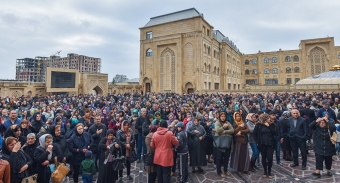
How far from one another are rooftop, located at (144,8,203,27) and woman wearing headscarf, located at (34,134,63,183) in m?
32.0

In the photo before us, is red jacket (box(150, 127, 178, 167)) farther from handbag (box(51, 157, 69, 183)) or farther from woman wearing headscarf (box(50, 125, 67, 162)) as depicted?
woman wearing headscarf (box(50, 125, 67, 162))

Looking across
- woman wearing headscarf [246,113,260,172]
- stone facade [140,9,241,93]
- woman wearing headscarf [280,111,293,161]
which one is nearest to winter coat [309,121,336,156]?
woman wearing headscarf [280,111,293,161]

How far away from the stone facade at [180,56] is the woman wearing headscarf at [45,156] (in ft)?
90.2

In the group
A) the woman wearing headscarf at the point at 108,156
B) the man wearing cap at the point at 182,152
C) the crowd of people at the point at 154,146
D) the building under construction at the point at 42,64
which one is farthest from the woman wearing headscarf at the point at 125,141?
the building under construction at the point at 42,64

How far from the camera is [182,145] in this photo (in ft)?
15.5

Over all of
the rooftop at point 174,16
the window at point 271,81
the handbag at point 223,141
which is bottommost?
the handbag at point 223,141

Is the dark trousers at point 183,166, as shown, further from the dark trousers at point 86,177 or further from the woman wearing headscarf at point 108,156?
the dark trousers at point 86,177

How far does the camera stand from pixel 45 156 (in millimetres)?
3736

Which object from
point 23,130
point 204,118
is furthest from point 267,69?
point 23,130

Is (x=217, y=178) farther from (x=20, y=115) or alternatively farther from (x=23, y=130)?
(x=20, y=115)

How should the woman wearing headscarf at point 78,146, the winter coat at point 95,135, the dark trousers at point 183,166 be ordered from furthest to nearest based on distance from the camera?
the winter coat at point 95,135 < the dark trousers at point 183,166 < the woman wearing headscarf at point 78,146

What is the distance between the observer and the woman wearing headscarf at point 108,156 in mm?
4254

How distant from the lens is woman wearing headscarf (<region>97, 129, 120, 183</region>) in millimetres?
4254

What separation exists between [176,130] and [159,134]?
3.07ft
